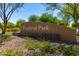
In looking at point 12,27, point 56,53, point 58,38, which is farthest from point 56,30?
point 12,27

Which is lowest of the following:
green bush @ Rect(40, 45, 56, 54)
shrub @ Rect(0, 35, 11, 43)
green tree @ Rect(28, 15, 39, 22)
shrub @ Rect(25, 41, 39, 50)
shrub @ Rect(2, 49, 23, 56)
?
shrub @ Rect(2, 49, 23, 56)

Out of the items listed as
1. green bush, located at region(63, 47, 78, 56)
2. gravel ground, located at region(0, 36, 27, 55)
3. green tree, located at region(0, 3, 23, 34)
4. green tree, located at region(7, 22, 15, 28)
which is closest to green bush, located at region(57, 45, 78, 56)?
A: green bush, located at region(63, 47, 78, 56)

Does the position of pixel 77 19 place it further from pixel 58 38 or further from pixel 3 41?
pixel 3 41

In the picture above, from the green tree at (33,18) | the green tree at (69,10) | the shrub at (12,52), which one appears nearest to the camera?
the shrub at (12,52)

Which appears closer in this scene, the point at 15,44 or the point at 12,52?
the point at 12,52

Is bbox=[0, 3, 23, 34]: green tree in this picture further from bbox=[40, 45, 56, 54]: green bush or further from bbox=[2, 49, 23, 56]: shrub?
bbox=[40, 45, 56, 54]: green bush

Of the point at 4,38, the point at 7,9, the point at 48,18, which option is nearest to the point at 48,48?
the point at 48,18

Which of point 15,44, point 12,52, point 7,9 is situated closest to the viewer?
point 12,52

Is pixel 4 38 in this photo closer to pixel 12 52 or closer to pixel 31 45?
pixel 12 52

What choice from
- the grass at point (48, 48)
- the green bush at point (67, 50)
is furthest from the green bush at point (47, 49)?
the green bush at point (67, 50)

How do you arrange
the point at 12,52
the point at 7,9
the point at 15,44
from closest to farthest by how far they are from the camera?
the point at 12,52
the point at 15,44
the point at 7,9

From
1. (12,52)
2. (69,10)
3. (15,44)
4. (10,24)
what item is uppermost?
(69,10)

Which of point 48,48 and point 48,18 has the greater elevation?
point 48,18

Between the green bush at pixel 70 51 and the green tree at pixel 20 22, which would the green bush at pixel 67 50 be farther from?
the green tree at pixel 20 22
